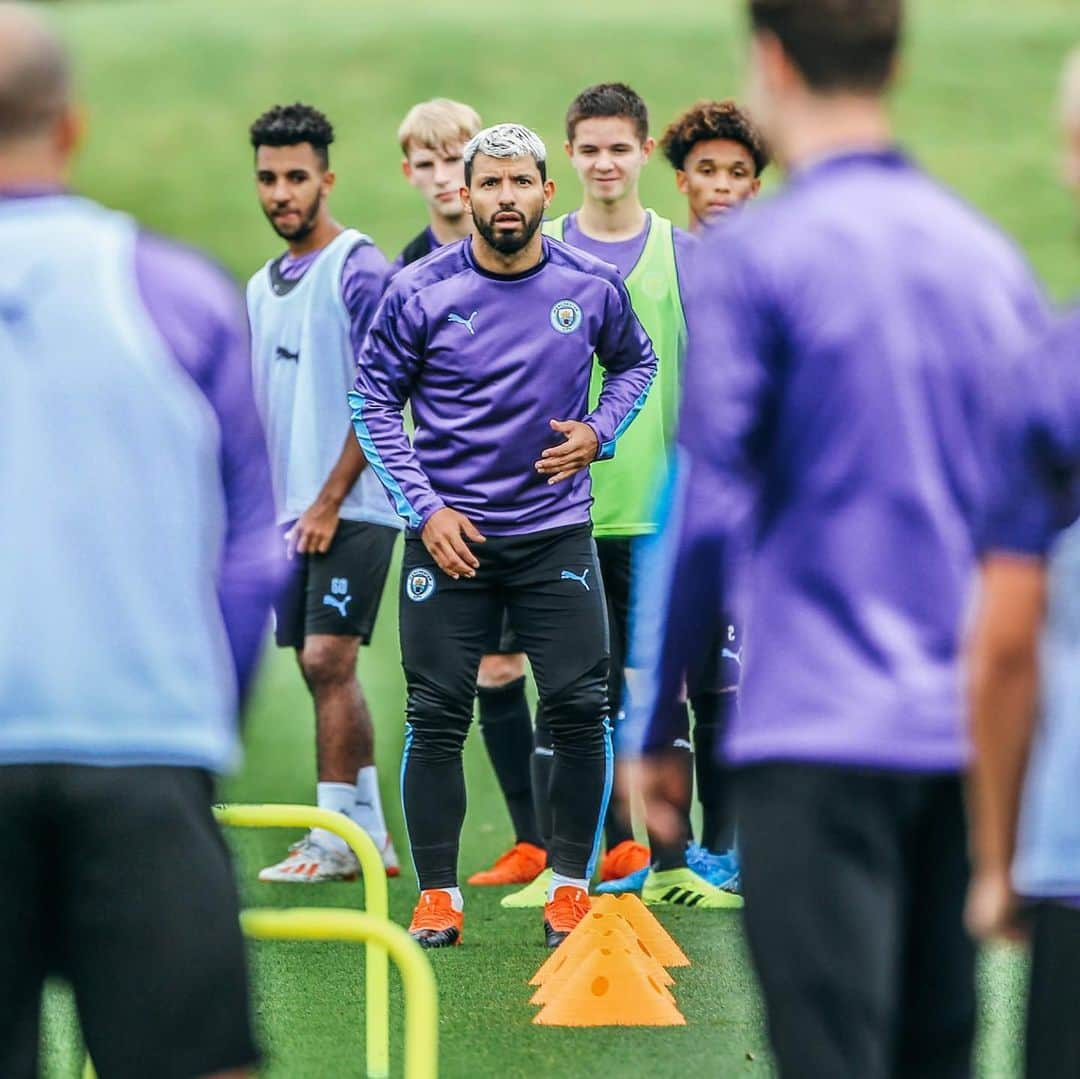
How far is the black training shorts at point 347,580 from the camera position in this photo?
762 centimetres

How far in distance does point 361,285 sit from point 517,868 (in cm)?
204

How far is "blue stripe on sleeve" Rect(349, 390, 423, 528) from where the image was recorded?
20.8ft

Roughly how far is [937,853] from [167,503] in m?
1.11

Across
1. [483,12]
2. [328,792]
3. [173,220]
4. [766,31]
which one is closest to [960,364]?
[766,31]

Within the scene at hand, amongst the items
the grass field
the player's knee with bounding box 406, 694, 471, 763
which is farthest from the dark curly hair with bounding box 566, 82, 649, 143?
the grass field

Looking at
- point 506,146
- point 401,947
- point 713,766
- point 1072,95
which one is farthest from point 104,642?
point 713,766

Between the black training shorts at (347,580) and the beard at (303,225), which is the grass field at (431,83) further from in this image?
the black training shorts at (347,580)

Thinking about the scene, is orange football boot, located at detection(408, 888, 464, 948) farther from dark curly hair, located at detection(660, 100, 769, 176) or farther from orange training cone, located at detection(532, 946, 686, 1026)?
dark curly hair, located at detection(660, 100, 769, 176)

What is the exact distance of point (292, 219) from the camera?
7.79 meters

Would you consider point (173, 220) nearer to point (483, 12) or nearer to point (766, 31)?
point (483, 12)

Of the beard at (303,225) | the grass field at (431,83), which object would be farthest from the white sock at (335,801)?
the grass field at (431,83)

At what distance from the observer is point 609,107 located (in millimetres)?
7465

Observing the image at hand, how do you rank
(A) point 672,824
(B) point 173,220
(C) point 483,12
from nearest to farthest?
(A) point 672,824, (B) point 173,220, (C) point 483,12

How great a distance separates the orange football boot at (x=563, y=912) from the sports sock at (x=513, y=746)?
1.13m
